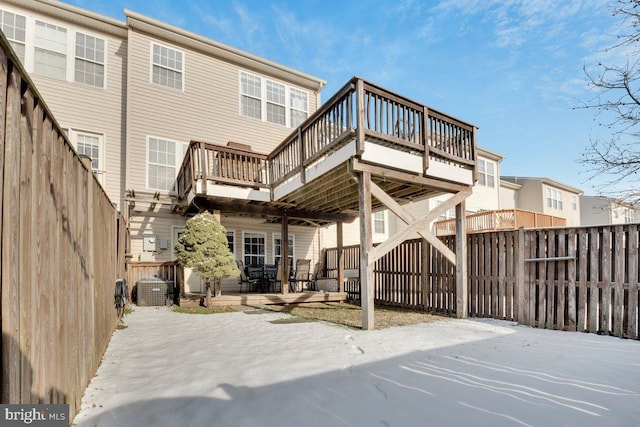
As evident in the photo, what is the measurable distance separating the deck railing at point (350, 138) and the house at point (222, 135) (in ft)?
0.09

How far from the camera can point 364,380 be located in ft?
10.6

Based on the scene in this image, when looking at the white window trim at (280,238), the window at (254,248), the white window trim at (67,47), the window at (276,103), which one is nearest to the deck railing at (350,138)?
the window at (254,248)

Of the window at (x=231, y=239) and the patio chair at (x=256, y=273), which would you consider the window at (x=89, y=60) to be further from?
the patio chair at (x=256, y=273)

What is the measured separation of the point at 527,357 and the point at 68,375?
4.38 meters

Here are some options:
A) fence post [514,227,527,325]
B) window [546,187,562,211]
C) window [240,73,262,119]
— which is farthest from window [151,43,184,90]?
window [546,187,562,211]

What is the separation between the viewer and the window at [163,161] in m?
10.4

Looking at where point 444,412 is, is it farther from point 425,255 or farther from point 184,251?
point 184,251

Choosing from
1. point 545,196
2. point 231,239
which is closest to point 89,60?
point 231,239

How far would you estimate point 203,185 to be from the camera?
805 cm

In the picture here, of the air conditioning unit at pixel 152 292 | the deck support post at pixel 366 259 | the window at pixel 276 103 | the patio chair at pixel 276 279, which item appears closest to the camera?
the deck support post at pixel 366 259

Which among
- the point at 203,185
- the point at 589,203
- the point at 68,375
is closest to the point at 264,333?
the point at 68,375

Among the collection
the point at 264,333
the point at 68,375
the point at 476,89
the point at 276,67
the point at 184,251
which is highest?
the point at 276,67

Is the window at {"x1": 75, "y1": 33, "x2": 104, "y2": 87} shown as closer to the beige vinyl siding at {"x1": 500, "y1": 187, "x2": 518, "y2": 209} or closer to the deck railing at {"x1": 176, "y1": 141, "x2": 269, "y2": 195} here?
the deck railing at {"x1": 176, "y1": 141, "x2": 269, "y2": 195}

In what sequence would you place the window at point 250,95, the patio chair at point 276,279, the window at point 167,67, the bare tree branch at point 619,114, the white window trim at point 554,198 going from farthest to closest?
the white window trim at point 554,198
the window at point 250,95
the window at point 167,67
the patio chair at point 276,279
the bare tree branch at point 619,114
